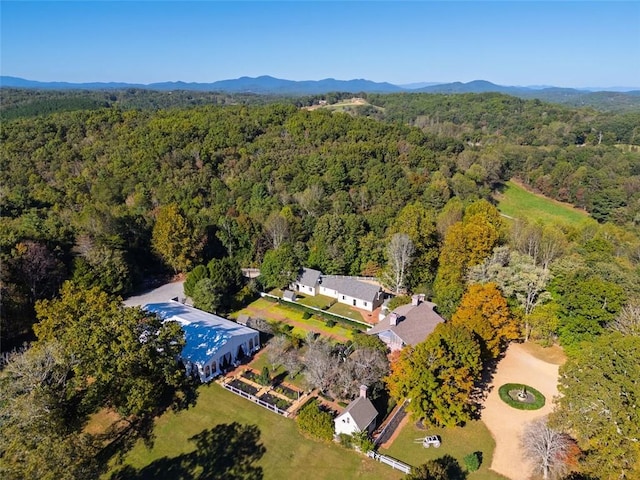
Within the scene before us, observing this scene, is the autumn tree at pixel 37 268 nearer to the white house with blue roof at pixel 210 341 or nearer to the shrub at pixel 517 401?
the white house with blue roof at pixel 210 341

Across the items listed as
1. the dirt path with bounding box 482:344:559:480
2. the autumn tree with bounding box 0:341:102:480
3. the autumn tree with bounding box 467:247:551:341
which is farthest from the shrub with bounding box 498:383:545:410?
the autumn tree with bounding box 0:341:102:480

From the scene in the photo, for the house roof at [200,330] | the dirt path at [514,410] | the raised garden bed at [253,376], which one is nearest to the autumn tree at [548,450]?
the dirt path at [514,410]

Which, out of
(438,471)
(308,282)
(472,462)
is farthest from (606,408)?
(308,282)

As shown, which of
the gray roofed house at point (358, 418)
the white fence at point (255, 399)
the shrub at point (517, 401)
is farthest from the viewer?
the shrub at point (517, 401)

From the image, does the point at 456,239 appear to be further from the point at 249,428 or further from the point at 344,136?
the point at 344,136

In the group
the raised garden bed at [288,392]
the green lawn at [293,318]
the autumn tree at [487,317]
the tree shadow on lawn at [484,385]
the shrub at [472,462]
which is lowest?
the green lawn at [293,318]

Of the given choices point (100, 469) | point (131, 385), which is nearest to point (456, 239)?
point (131, 385)
